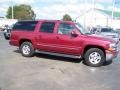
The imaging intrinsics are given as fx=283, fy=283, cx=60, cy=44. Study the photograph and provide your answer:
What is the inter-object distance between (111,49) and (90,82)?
11.1 feet

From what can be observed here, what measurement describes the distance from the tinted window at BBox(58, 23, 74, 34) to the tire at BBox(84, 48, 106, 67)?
50.2 inches

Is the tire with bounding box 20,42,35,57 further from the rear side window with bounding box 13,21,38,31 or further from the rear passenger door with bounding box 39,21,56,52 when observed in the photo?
the rear side window with bounding box 13,21,38,31

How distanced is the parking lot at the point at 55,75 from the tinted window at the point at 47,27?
1.48m

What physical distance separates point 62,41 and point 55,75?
318cm

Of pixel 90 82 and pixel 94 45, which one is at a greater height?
pixel 94 45

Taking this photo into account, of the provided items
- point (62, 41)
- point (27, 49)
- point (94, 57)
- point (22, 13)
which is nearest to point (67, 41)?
point (62, 41)

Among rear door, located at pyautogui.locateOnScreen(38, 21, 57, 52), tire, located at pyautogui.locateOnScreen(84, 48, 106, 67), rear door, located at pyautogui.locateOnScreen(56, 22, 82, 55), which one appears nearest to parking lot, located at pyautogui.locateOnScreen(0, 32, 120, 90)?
tire, located at pyautogui.locateOnScreen(84, 48, 106, 67)

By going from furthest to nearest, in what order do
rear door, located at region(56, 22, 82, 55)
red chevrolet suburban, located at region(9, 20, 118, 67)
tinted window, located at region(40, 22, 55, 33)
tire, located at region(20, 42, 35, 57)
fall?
tire, located at region(20, 42, 35, 57) → tinted window, located at region(40, 22, 55, 33) → rear door, located at region(56, 22, 82, 55) → red chevrolet suburban, located at region(9, 20, 118, 67)

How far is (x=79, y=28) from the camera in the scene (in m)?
12.6

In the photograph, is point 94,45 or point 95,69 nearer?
point 95,69

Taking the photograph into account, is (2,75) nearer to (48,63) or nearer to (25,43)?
(48,63)

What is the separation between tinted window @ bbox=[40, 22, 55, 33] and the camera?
42.8 ft

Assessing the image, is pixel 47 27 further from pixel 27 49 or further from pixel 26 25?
pixel 27 49

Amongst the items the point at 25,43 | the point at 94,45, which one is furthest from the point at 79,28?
the point at 25,43
